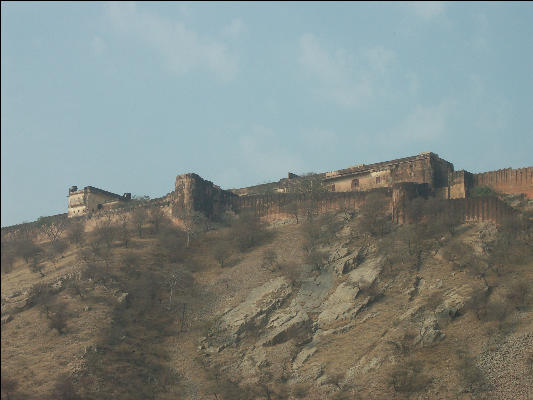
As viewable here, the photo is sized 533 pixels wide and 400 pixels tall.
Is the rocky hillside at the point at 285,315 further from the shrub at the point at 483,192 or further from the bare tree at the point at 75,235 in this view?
the shrub at the point at 483,192

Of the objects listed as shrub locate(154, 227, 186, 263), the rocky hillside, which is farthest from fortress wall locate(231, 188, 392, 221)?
shrub locate(154, 227, 186, 263)

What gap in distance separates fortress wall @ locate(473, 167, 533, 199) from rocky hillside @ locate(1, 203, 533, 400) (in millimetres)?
7304

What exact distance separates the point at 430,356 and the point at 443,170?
22556 mm

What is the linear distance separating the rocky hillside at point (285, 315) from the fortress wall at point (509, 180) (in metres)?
7.30

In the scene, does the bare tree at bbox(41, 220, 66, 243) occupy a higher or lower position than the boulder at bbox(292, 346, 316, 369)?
higher

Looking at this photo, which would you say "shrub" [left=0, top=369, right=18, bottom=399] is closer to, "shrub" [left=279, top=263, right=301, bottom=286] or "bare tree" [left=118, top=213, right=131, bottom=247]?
"shrub" [left=279, top=263, right=301, bottom=286]

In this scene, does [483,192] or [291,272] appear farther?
[483,192]

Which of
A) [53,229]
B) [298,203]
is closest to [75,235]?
[53,229]

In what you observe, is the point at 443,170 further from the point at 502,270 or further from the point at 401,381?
the point at 401,381

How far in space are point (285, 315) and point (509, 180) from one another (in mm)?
19082

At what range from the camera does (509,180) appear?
45.1m

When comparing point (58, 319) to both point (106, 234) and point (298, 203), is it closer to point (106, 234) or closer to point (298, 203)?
point (106, 234)

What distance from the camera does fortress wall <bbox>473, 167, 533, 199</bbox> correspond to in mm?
44272

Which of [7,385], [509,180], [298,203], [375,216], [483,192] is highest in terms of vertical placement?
[509,180]
